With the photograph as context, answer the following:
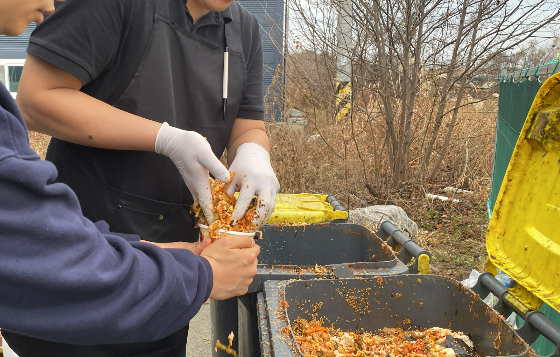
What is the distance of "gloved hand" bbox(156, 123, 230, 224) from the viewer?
162 centimetres

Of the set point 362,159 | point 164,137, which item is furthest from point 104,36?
point 362,159

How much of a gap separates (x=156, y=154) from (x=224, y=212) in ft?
1.35

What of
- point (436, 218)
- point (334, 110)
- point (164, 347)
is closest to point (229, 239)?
point (164, 347)

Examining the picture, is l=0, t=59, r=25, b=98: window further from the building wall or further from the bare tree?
the bare tree

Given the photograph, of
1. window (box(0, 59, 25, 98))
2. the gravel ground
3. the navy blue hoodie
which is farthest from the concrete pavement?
window (box(0, 59, 25, 98))

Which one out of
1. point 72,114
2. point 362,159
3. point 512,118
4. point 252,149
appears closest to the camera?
point 72,114

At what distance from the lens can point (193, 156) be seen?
5.43 ft

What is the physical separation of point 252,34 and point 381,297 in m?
1.41

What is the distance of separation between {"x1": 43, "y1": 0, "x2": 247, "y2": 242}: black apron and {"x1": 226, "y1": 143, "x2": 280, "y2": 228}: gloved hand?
0.90 ft

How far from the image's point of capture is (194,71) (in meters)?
1.87

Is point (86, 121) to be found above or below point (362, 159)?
above

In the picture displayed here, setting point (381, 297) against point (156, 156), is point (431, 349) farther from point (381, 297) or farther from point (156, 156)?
point (156, 156)

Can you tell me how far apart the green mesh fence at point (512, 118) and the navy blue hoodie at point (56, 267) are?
2066 millimetres

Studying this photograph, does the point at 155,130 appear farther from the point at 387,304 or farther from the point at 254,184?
the point at 387,304
